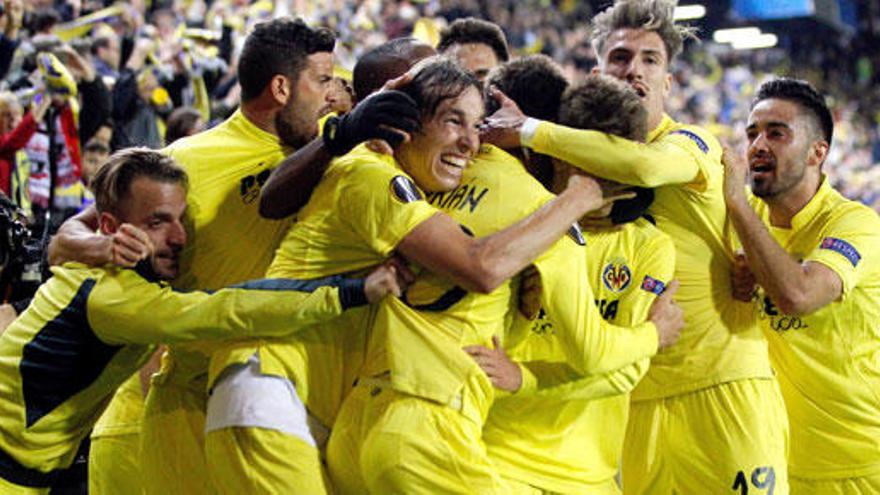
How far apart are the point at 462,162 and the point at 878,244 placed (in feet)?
7.03

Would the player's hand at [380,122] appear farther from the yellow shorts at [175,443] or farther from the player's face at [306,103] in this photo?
the yellow shorts at [175,443]

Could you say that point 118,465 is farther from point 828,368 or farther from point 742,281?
point 828,368

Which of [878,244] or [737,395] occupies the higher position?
[878,244]

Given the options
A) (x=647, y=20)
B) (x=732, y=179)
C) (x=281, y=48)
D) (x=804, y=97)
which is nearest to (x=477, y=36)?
(x=647, y=20)

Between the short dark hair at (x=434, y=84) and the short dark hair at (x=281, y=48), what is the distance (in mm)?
823

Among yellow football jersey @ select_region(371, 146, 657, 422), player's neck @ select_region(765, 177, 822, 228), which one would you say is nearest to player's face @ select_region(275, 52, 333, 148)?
yellow football jersey @ select_region(371, 146, 657, 422)

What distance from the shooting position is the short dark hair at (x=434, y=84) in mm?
3900

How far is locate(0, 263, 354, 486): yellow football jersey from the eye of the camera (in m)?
3.91

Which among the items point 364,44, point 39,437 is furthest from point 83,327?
point 364,44

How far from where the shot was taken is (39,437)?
432 cm

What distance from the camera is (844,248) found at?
198 inches

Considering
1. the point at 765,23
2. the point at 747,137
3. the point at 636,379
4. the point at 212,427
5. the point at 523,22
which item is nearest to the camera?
the point at 212,427

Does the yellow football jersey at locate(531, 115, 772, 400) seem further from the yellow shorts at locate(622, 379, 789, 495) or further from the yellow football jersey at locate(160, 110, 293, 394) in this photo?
the yellow football jersey at locate(160, 110, 293, 394)

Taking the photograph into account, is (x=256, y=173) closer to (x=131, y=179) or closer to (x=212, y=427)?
(x=131, y=179)
